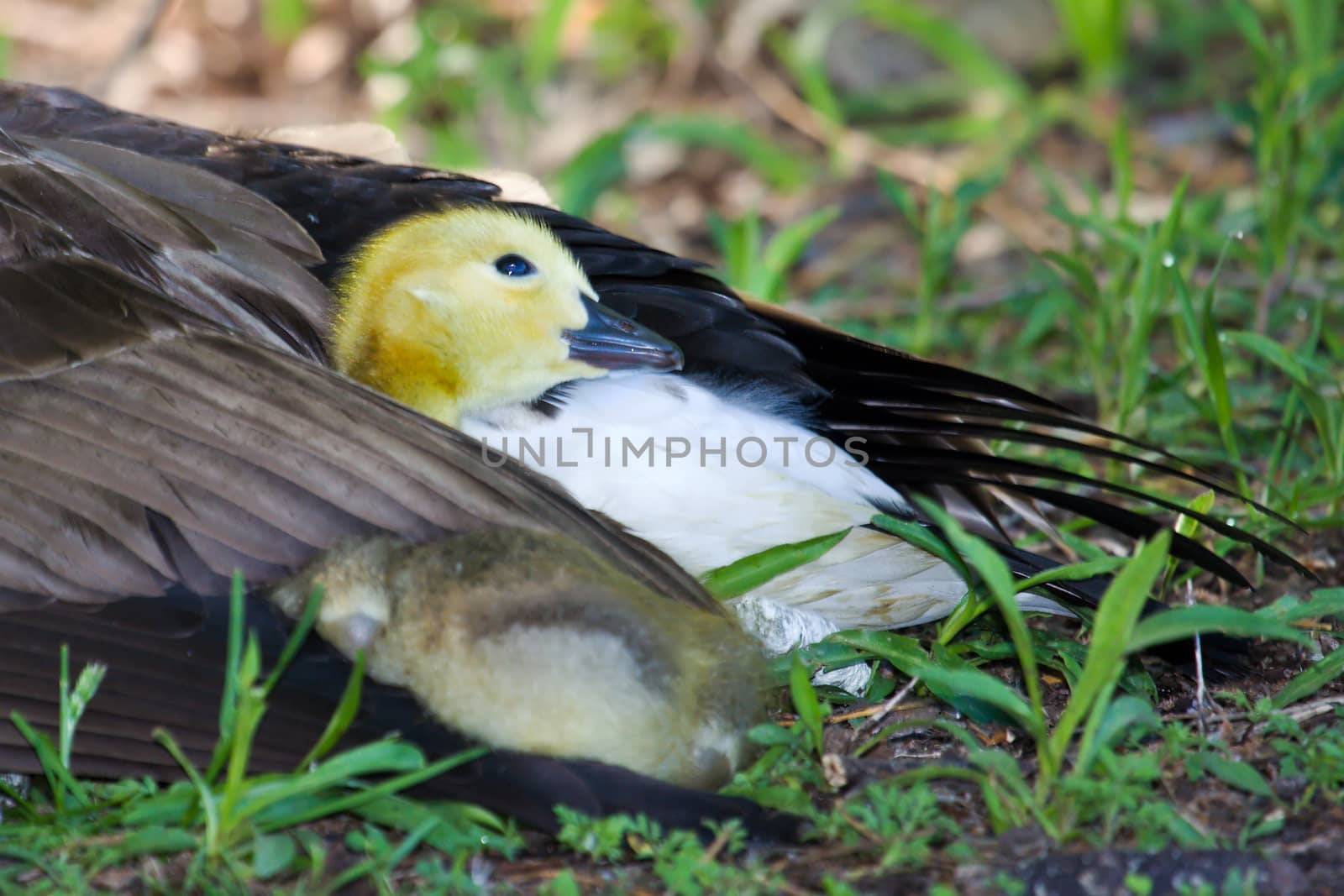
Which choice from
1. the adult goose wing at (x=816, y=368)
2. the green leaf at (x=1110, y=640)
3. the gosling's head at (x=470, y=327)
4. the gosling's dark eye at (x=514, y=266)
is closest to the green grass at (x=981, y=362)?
the green leaf at (x=1110, y=640)

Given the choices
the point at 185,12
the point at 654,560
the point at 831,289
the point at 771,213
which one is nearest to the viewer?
the point at 654,560

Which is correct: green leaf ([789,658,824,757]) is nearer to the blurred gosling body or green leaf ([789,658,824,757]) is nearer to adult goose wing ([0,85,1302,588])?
the blurred gosling body

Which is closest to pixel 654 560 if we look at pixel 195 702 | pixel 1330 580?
pixel 195 702

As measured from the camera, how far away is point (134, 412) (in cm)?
211

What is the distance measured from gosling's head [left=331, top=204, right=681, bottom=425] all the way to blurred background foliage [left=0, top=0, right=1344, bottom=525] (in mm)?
1261

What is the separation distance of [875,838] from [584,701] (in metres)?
0.42

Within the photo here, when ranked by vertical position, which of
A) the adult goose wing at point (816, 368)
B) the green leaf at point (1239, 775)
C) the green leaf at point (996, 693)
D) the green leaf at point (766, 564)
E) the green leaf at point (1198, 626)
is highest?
the adult goose wing at point (816, 368)

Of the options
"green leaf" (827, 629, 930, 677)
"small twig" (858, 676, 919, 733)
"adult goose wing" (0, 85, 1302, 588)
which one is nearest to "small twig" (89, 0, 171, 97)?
"adult goose wing" (0, 85, 1302, 588)

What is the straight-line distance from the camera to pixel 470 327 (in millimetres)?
2609

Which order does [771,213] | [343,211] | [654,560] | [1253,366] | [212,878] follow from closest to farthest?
→ 1. [212,878]
2. [654,560]
3. [343,211]
4. [1253,366]
5. [771,213]

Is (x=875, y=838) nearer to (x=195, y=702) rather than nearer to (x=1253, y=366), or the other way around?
(x=195, y=702)

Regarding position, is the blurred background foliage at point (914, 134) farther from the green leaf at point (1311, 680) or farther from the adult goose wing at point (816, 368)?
the green leaf at point (1311, 680)

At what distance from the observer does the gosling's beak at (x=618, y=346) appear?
2535 mm

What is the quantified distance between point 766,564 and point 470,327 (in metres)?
0.65
